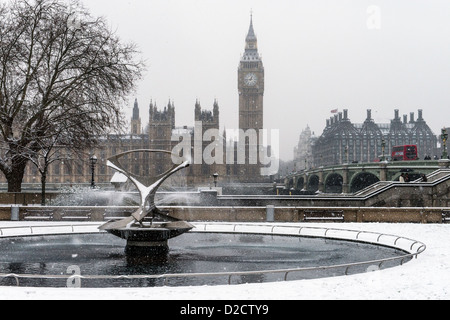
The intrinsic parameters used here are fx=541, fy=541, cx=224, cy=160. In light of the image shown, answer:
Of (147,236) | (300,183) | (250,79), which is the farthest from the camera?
(250,79)

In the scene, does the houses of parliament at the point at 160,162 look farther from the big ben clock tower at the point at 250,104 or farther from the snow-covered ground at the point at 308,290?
the snow-covered ground at the point at 308,290

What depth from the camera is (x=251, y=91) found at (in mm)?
144500

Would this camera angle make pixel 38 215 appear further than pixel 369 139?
No

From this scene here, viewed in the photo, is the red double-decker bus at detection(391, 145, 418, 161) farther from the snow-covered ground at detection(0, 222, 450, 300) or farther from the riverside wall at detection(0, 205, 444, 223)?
the snow-covered ground at detection(0, 222, 450, 300)

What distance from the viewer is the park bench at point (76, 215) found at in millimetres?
26297

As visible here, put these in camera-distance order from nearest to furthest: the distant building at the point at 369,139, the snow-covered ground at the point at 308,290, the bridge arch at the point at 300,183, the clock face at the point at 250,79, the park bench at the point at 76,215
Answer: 1. the snow-covered ground at the point at 308,290
2. the park bench at the point at 76,215
3. the bridge arch at the point at 300,183
4. the clock face at the point at 250,79
5. the distant building at the point at 369,139

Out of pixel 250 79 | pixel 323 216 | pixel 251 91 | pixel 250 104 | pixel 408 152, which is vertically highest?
pixel 250 79

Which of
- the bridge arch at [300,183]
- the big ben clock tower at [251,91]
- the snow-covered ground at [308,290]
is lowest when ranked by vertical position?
the snow-covered ground at [308,290]

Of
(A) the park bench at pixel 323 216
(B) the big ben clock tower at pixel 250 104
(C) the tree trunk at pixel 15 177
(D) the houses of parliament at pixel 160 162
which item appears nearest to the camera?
(A) the park bench at pixel 323 216

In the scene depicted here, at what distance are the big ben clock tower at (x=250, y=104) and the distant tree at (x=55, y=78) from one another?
103 m

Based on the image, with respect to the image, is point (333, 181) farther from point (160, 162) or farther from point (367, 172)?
point (160, 162)

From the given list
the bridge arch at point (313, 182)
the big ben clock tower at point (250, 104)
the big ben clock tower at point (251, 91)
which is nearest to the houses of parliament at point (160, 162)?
the big ben clock tower at point (250, 104)

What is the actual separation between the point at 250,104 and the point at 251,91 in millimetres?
3881

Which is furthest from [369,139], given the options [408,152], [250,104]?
[408,152]
